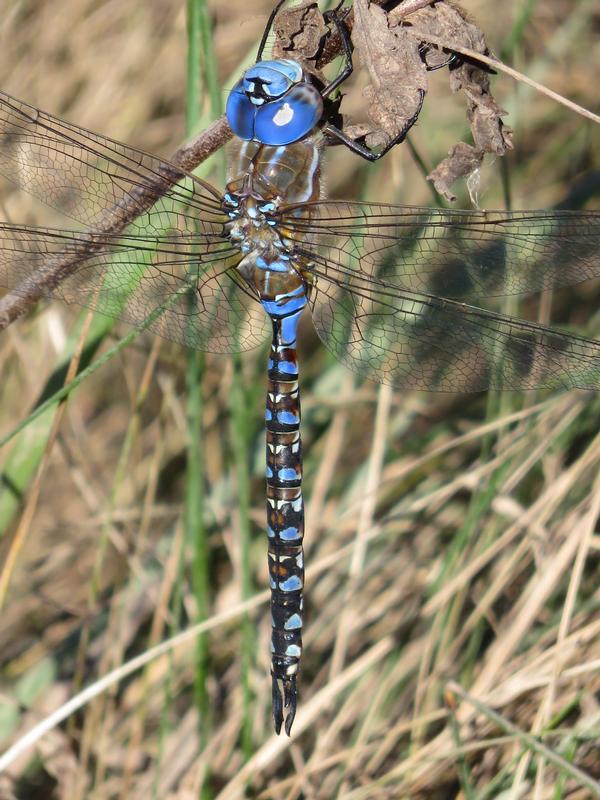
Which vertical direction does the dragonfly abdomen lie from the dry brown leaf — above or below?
below

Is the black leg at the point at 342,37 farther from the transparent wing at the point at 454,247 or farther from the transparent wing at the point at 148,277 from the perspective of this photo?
the transparent wing at the point at 148,277

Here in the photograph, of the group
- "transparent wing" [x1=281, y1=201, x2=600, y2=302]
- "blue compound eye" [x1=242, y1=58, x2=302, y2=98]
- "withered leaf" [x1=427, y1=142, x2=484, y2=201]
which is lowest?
"withered leaf" [x1=427, y1=142, x2=484, y2=201]

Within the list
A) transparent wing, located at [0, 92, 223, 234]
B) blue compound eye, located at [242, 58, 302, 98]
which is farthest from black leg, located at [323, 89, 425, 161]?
transparent wing, located at [0, 92, 223, 234]

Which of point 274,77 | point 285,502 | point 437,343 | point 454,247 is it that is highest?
point 274,77

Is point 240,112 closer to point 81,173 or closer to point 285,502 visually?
point 81,173

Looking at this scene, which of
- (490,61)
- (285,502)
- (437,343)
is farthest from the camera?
(285,502)

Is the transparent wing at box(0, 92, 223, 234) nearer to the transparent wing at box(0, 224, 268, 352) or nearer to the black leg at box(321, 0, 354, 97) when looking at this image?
the transparent wing at box(0, 224, 268, 352)

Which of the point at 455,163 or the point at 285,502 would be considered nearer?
the point at 455,163

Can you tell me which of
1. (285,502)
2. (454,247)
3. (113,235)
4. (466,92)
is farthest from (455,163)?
(285,502)
